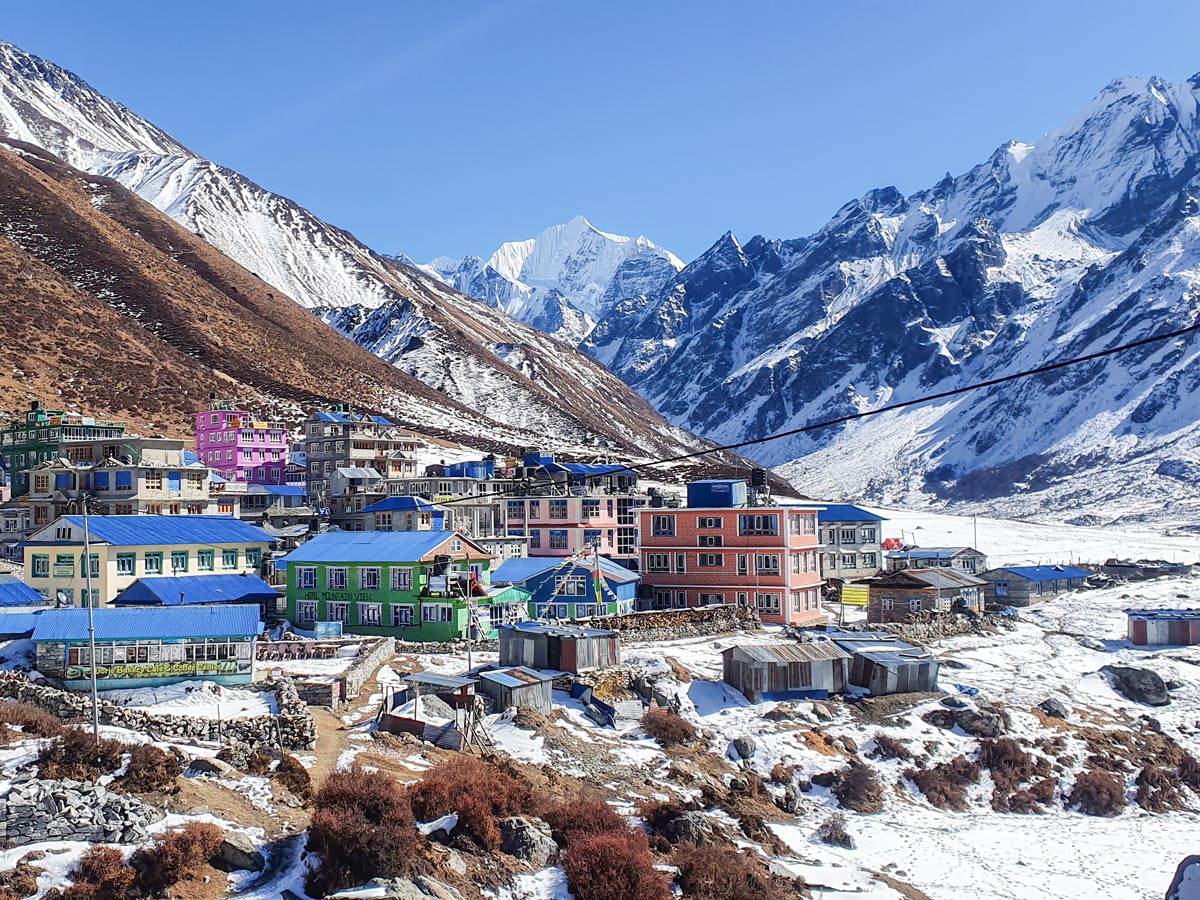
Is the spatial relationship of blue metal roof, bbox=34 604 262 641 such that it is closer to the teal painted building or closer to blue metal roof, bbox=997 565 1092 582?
the teal painted building

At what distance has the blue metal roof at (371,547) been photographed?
54875 millimetres

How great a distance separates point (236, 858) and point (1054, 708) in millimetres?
38494

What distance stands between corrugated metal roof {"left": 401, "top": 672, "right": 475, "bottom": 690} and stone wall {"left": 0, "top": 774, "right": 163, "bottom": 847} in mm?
14828

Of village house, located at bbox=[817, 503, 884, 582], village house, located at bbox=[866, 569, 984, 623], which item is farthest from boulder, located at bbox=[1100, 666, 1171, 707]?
village house, located at bbox=[817, 503, 884, 582]

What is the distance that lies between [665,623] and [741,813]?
21.9 m

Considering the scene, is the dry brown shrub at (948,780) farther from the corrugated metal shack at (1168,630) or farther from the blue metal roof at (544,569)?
the corrugated metal shack at (1168,630)

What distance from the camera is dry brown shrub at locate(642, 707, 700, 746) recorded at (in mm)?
40469

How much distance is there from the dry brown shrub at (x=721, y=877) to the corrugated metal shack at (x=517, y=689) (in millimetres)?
12083

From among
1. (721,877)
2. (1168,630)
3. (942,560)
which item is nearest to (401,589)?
(721,877)

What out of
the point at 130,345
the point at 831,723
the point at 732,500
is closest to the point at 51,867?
the point at 831,723

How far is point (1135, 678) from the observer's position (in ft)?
183

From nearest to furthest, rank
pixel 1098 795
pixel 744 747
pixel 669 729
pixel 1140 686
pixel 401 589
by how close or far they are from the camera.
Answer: pixel 669 729 → pixel 744 747 → pixel 1098 795 → pixel 401 589 → pixel 1140 686

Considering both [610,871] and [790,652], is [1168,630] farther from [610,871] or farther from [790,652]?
[610,871]

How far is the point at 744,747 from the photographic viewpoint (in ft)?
135
